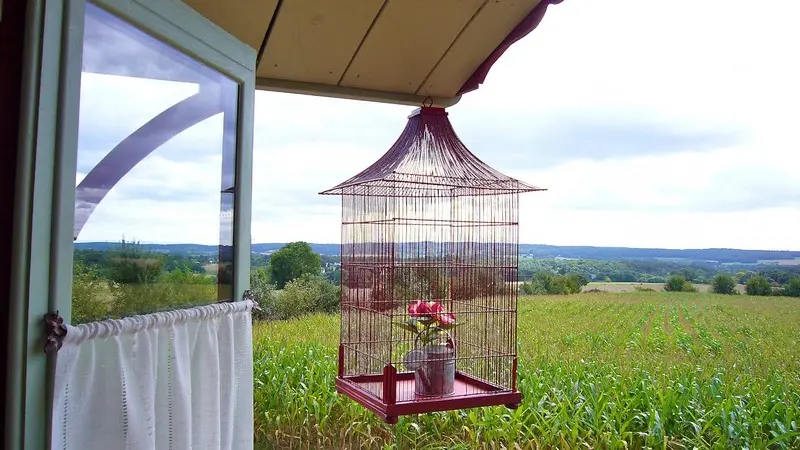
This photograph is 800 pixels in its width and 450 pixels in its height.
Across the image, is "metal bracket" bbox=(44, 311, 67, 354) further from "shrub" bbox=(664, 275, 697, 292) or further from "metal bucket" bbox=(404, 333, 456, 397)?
"shrub" bbox=(664, 275, 697, 292)

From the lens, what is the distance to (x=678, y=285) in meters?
4.05

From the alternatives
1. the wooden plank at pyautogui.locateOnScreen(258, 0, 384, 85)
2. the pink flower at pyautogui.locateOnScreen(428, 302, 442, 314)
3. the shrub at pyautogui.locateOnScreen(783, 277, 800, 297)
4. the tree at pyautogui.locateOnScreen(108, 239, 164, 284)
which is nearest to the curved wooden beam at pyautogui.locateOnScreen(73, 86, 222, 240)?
the tree at pyautogui.locateOnScreen(108, 239, 164, 284)

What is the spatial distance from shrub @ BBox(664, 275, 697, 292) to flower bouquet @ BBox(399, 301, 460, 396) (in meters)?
2.39

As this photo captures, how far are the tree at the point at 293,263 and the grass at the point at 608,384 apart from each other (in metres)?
0.46

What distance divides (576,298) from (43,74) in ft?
12.9

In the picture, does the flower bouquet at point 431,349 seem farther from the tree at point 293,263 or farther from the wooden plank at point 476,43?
the tree at point 293,263

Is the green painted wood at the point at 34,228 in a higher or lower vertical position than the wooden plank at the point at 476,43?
lower

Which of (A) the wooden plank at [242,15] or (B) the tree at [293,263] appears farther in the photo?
(B) the tree at [293,263]

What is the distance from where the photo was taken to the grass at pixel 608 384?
2852 millimetres

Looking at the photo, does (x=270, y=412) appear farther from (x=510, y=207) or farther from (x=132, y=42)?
(x=132, y=42)

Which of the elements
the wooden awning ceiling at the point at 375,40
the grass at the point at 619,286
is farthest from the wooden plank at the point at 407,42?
the grass at the point at 619,286

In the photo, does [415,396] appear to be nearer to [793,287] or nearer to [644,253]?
[644,253]

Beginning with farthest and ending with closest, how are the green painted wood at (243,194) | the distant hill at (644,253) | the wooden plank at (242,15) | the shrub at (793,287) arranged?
1. the distant hill at (644,253)
2. the shrub at (793,287)
3. the wooden plank at (242,15)
4. the green painted wood at (243,194)

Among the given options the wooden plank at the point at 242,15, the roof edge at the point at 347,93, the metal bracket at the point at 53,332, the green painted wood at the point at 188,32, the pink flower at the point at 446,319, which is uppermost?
the wooden plank at the point at 242,15
